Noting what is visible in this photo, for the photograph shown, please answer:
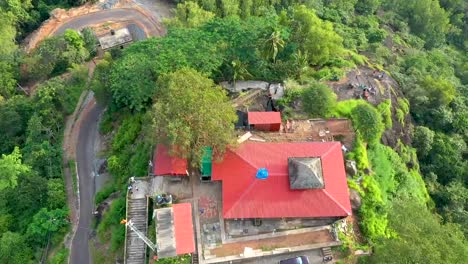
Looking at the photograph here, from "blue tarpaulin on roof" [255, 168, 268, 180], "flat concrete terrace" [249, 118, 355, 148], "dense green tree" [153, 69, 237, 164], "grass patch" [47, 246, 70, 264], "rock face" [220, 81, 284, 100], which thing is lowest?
"grass patch" [47, 246, 70, 264]

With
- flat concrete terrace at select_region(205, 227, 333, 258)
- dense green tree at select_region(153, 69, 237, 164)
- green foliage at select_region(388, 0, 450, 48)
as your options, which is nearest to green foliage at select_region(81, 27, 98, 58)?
dense green tree at select_region(153, 69, 237, 164)

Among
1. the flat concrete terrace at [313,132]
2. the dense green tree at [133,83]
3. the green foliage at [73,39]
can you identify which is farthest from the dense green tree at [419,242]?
the green foliage at [73,39]

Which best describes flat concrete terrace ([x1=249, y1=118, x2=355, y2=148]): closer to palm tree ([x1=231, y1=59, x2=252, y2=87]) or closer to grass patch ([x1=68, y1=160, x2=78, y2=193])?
palm tree ([x1=231, y1=59, x2=252, y2=87])

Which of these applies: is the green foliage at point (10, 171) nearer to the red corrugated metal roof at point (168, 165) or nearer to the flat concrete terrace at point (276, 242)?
the red corrugated metal roof at point (168, 165)

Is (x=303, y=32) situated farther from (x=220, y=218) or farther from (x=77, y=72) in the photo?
(x=77, y=72)

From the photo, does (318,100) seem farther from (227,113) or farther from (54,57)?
(54,57)

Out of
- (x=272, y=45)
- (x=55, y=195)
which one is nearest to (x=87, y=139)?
(x=55, y=195)
